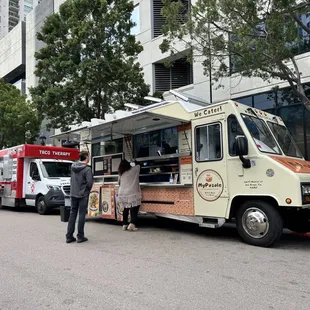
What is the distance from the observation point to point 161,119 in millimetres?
7863

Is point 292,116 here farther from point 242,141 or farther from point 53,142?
point 53,142

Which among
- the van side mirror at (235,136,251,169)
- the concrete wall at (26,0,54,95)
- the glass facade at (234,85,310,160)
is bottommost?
the van side mirror at (235,136,251,169)

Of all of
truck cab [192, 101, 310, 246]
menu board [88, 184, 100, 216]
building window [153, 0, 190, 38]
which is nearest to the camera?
truck cab [192, 101, 310, 246]

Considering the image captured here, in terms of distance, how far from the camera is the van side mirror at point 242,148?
642 centimetres

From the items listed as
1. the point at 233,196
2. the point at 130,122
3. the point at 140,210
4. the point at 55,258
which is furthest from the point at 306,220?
the point at 55,258

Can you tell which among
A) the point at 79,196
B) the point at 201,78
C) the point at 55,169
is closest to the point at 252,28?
the point at 79,196

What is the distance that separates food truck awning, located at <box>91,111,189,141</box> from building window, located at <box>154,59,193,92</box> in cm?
895

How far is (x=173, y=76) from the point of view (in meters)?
18.2

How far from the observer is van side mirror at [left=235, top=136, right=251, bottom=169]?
21.1 feet

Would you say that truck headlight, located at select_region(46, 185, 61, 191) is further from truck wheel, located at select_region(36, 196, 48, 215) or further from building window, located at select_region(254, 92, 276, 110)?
building window, located at select_region(254, 92, 276, 110)

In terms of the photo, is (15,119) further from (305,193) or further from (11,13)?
(11,13)

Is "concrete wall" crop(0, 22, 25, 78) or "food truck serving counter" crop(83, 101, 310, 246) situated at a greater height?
"concrete wall" crop(0, 22, 25, 78)

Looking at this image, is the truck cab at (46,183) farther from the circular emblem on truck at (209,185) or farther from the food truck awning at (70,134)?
the circular emblem on truck at (209,185)

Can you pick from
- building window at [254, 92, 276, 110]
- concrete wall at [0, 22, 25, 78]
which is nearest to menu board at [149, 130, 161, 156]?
building window at [254, 92, 276, 110]
